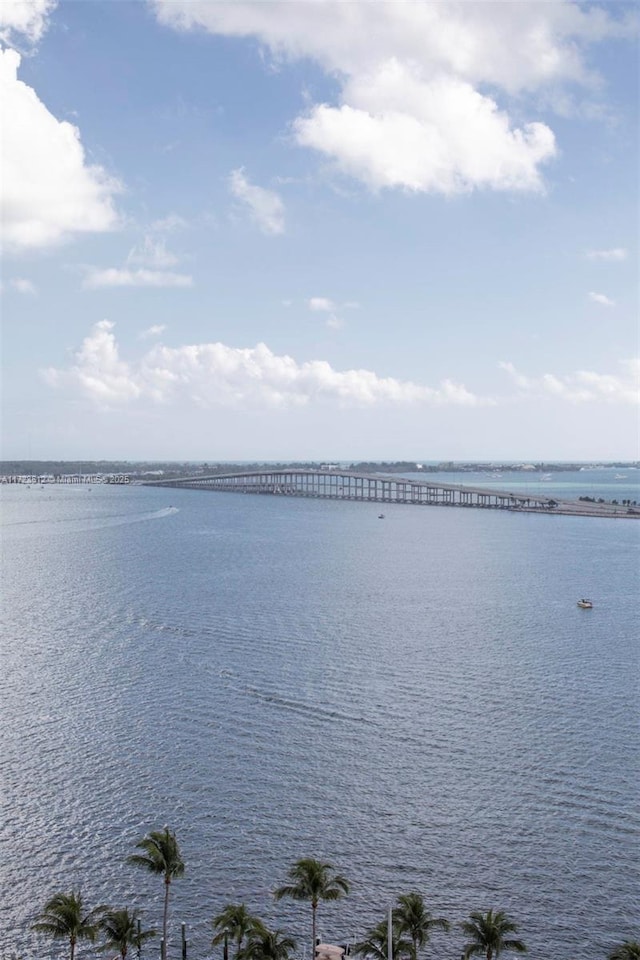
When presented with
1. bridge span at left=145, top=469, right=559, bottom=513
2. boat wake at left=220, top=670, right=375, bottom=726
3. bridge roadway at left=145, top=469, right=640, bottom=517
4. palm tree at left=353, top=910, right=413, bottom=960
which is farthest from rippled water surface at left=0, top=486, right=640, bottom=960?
bridge span at left=145, top=469, right=559, bottom=513

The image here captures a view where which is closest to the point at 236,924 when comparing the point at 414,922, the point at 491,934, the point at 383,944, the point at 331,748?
the point at 383,944

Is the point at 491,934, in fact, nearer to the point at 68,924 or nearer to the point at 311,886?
the point at 311,886

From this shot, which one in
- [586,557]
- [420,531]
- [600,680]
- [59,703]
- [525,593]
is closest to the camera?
[59,703]

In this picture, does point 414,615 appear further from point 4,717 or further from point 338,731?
point 4,717

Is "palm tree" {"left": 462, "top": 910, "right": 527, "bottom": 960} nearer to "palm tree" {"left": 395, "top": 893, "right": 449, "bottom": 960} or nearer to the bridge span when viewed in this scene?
"palm tree" {"left": 395, "top": 893, "right": 449, "bottom": 960}

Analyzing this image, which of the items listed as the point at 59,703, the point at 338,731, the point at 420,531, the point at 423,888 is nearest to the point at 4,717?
the point at 59,703

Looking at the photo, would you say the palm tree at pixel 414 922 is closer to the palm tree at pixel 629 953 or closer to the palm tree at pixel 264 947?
the palm tree at pixel 264 947
